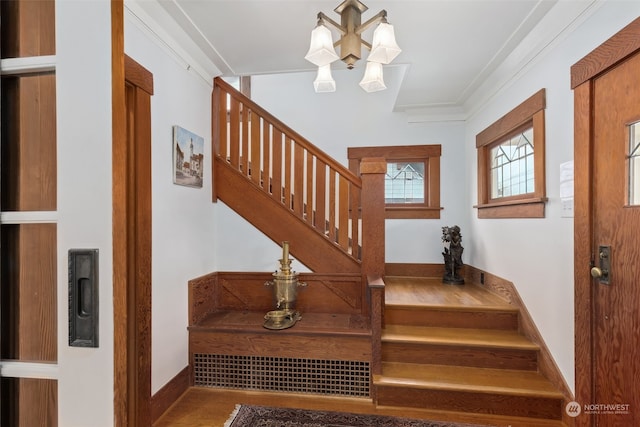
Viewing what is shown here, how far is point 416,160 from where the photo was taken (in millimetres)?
3762

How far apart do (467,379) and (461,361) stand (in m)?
0.17

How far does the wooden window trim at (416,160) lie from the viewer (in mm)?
3680

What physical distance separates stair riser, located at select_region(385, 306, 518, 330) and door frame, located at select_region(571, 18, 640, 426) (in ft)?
2.28

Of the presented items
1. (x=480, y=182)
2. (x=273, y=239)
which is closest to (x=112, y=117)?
(x=273, y=239)

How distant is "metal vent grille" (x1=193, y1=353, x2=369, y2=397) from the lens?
2.15m

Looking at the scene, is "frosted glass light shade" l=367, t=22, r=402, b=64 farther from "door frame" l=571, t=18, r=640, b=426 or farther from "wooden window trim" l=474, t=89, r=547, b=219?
"wooden window trim" l=474, t=89, r=547, b=219

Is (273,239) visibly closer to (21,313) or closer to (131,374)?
(131,374)

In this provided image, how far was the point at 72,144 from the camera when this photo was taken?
0.67 metres

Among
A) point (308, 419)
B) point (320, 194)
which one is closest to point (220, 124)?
point (320, 194)

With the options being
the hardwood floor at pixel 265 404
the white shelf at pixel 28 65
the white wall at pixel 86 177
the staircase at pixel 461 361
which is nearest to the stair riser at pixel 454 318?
the staircase at pixel 461 361

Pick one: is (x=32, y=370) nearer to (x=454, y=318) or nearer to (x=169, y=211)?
(x=169, y=211)

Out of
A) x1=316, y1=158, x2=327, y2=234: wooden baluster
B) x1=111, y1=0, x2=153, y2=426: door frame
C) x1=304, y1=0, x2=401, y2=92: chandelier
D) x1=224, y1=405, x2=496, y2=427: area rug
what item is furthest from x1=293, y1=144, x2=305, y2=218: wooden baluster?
x1=224, y1=405, x2=496, y2=427: area rug

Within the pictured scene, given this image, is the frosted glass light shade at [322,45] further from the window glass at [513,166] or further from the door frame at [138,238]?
the window glass at [513,166]

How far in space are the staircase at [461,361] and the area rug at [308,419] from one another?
16cm
